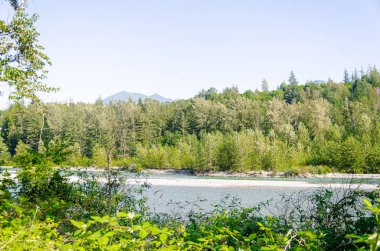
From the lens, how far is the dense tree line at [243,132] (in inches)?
2434

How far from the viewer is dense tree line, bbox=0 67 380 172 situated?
61812 millimetres

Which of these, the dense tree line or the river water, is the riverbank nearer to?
the dense tree line

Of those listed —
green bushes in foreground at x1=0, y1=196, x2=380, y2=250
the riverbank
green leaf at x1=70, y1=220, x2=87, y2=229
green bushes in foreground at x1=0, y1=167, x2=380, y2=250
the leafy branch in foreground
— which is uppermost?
the leafy branch in foreground

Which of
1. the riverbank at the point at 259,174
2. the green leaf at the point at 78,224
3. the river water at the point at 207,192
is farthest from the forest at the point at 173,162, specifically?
the riverbank at the point at 259,174

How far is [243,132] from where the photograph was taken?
3113 inches

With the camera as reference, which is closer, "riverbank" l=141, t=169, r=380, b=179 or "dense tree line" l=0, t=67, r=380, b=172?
"riverbank" l=141, t=169, r=380, b=179

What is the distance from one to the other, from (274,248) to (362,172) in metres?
62.8

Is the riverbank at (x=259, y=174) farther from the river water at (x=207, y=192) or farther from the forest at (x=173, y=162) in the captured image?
the river water at (x=207, y=192)

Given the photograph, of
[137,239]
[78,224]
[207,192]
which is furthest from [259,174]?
[78,224]

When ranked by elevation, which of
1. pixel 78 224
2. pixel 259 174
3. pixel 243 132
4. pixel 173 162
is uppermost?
pixel 243 132

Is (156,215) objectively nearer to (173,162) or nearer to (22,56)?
(22,56)

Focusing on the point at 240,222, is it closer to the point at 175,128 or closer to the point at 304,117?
the point at 304,117

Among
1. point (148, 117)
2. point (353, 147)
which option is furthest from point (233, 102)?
point (353, 147)

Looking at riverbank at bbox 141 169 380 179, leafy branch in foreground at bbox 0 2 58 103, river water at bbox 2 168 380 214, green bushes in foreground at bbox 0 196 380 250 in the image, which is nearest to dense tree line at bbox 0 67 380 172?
riverbank at bbox 141 169 380 179
